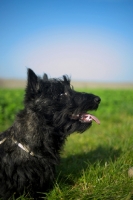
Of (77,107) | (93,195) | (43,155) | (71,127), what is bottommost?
(93,195)

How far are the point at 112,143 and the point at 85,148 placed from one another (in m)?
1.26

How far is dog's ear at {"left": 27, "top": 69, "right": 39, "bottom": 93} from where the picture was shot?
3372mm

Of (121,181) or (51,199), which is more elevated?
(121,181)

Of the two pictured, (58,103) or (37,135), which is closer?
(37,135)

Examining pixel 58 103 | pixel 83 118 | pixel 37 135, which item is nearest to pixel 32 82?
pixel 58 103

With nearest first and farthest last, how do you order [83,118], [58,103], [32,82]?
1. [32,82]
2. [58,103]
3. [83,118]

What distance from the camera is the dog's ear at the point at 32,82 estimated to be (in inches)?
133

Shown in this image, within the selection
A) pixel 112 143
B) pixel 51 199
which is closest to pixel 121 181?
pixel 51 199

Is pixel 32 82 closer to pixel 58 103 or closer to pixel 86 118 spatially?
pixel 58 103

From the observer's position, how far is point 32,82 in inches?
136

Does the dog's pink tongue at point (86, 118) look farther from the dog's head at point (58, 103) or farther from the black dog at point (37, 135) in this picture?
the black dog at point (37, 135)

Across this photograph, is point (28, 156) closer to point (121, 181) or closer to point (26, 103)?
point (26, 103)

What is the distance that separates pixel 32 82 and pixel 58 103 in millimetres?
546

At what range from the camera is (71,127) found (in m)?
3.74
